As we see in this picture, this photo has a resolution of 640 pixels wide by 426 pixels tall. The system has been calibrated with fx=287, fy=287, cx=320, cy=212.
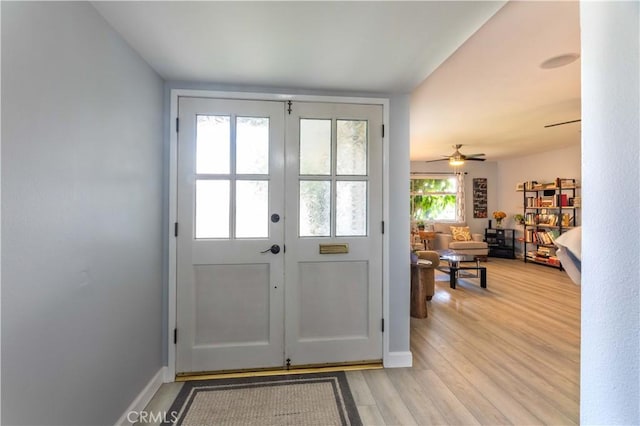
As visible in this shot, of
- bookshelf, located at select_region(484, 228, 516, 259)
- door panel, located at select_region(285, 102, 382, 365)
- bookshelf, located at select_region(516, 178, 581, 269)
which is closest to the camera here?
door panel, located at select_region(285, 102, 382, 365)

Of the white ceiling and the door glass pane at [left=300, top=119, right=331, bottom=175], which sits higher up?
the white ceiling

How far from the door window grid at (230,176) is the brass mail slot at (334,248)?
498mm

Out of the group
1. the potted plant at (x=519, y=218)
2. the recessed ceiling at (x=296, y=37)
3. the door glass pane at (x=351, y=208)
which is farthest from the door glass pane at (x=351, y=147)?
the potted plant at (x=519, y=218)

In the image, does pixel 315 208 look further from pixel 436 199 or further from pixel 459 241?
pixel 436 199

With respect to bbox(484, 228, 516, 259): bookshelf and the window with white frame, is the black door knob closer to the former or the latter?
the window with white frame

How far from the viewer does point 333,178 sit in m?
2.29

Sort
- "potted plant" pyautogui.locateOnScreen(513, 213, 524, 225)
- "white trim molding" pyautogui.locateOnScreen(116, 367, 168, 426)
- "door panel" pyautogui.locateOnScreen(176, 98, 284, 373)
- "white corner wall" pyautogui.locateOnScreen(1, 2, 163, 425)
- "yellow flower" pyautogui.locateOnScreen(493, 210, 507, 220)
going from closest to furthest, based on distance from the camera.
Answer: "white corner wall" pyautogui.locateOnScreen(1, 2, 163, 425)
"white trim molding" pyautogui.locateOnScreen(116, 367, 168, 426)
"door panel" pyautogui.locateOnScreen(176, 98, 284, 373)
"potted plant" pyautogui.locateOnScreen(513, 213, 524, 225)
"yellow flower" pyautogui.locateOnScreen(493, 210, 507, 220)

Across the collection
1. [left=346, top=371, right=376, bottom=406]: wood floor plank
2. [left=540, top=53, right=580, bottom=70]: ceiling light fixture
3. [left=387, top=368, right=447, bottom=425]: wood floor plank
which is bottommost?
[left=346, top=371, right=376, bottom=406]: wood floor plank

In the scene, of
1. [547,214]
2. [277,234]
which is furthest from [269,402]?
[547,214]

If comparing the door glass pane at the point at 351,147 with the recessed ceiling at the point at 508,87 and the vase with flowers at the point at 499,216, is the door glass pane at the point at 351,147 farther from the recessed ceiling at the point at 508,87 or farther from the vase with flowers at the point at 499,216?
the vase with flowers at the point at 499,216

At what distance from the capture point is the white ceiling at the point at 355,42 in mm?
1385

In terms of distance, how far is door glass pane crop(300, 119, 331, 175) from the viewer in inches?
89.3

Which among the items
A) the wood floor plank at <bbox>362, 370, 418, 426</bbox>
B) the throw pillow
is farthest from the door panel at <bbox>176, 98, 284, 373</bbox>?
the throw pillow

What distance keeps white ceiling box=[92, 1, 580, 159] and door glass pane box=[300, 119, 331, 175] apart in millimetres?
290
